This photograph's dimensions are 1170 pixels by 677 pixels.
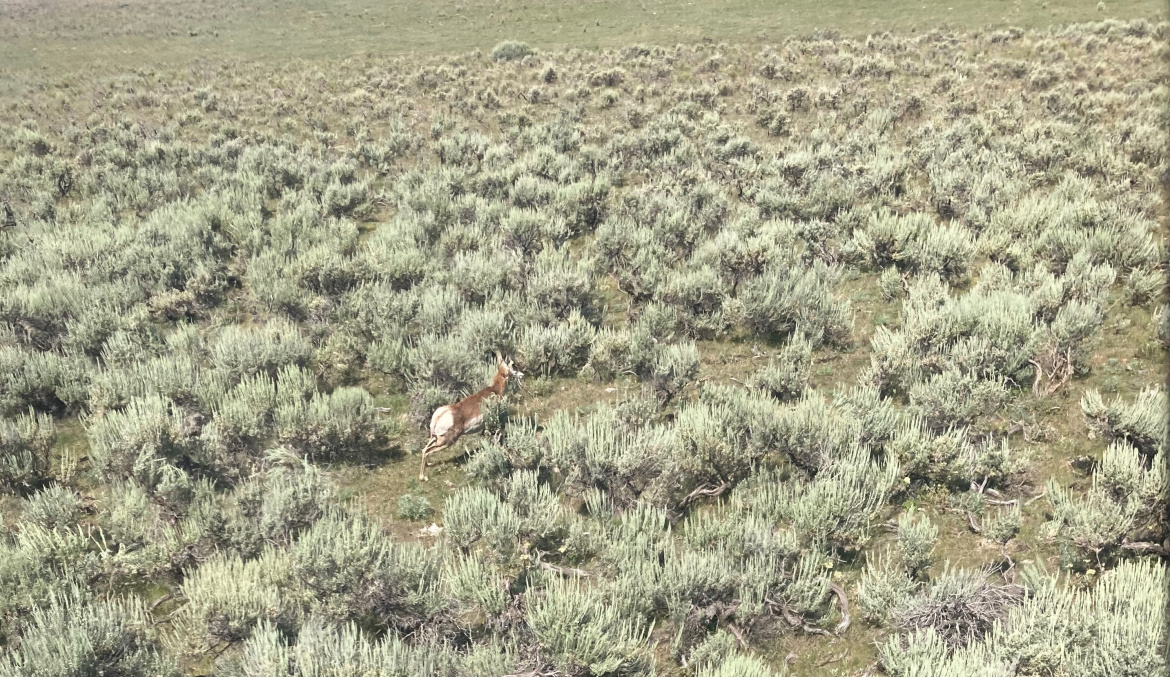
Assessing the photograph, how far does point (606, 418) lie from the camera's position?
6.81m

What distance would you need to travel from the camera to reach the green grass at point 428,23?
1455 inches

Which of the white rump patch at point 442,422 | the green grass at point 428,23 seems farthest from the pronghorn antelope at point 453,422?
the green grass at point 428,23

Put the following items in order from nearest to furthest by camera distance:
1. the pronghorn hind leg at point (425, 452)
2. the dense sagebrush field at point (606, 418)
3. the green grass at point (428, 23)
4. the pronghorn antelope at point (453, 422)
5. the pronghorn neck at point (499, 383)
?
1. the dense sagebrush field at point (606, 418)
2. the pronghorn hind leg at point (425, 452)
3. the pronghorn antelope at point (453, 422)
4. the pronghorn neck at point (499, 383)
5. the green grass at point (428, 23)

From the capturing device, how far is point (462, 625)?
16.1 ft

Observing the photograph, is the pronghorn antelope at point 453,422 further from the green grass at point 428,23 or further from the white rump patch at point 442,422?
the green grass at point 428,23

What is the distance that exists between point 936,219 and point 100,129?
28.1 m

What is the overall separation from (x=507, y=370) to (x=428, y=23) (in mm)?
48347

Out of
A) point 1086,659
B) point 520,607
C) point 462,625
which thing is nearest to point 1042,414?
point 1086,659

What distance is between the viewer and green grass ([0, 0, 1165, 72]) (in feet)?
121

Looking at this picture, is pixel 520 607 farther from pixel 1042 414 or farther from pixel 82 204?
pixel 82 204

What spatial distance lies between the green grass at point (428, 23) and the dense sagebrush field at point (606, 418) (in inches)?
950

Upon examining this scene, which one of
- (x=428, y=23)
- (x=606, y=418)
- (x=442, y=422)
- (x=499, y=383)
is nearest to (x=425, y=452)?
(x=442, y=422)

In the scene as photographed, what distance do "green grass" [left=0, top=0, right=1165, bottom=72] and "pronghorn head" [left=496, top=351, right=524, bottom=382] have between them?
34819mm

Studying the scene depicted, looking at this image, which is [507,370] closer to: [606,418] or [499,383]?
[499,383]
